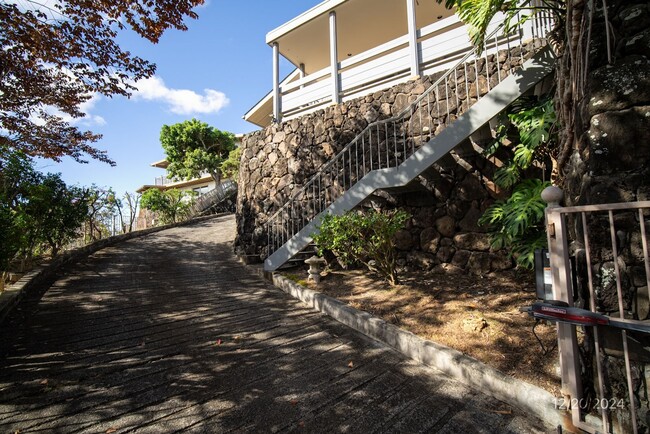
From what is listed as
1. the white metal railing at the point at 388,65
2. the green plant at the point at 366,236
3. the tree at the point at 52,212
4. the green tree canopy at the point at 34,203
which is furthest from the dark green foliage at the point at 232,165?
the green plant at the point at 366,236

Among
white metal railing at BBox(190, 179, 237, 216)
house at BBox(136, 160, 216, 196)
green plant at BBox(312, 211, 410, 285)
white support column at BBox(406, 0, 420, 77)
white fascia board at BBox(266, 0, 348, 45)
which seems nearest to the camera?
green plant at BBox(312, 211, 410, 285)

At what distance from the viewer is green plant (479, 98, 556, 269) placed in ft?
11.1

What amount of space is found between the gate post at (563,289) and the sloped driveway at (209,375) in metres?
0.36

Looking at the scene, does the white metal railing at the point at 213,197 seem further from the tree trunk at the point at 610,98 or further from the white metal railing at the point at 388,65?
the tree trunk at the point at 610,98

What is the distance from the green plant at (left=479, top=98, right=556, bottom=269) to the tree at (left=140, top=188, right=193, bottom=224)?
15.1 m

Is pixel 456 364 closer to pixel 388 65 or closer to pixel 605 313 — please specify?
pixel 605 313

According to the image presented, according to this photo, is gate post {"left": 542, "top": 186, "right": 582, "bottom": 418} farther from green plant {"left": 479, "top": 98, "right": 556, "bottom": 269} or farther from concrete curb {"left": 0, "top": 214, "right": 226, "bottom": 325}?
concrete curb {"left": 0, "top": 214, "right": 226, "bottom": 325}

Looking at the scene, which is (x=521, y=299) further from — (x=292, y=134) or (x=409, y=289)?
(x=292, y=134)

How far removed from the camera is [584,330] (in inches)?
77.6

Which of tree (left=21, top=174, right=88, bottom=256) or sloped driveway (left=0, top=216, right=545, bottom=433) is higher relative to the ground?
tree (left=21, top=174, right=88, bottom=256)

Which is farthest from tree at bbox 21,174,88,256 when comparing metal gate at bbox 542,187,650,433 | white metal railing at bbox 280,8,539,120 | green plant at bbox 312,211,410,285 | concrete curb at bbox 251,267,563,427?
metal gate at bbox 542,187,650,433

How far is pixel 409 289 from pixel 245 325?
2.41 meters

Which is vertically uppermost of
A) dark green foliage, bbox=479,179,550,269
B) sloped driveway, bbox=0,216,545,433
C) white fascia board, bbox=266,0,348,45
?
white fascia board, bbox=266,0,348,45

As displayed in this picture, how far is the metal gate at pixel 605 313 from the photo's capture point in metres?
1.68
